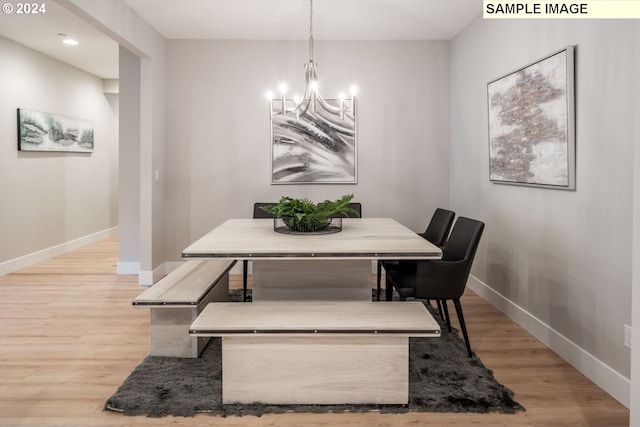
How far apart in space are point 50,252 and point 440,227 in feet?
15.8

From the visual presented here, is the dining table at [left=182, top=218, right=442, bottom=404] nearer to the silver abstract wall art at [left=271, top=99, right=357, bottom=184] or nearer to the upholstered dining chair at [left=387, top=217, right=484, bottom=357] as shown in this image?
the upholstered dining chair at [left=387, top=217, right=484, bottom=357]

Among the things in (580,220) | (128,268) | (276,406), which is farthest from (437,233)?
(128,268)

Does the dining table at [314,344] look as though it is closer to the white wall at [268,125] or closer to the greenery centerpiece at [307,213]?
the greenery centerpiece at [307,213]

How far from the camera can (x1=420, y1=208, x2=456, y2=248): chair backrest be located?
147 inches

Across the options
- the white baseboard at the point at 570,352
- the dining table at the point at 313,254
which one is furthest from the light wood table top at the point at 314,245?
the white baseboard at the point at 570,352

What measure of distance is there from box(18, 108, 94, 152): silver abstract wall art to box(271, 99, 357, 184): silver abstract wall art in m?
2.84

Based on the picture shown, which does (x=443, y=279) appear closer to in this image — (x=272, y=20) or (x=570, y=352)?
(x=570, y=352)

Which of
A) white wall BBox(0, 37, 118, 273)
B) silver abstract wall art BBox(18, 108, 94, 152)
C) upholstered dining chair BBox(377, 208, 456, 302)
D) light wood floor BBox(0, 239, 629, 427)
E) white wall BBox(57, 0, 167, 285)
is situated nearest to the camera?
light wood floor BBox(0, 239, 629, 427)

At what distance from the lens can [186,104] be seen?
16.8ft

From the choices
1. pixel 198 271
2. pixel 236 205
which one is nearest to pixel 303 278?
pixel 198 271

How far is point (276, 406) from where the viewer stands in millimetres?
2355

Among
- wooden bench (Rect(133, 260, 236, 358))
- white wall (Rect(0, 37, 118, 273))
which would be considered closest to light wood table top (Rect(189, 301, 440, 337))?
wooden bench (Rect(133, 260, 236, 358))

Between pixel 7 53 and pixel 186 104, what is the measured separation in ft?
6.65

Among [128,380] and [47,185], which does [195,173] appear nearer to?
[47,185]
